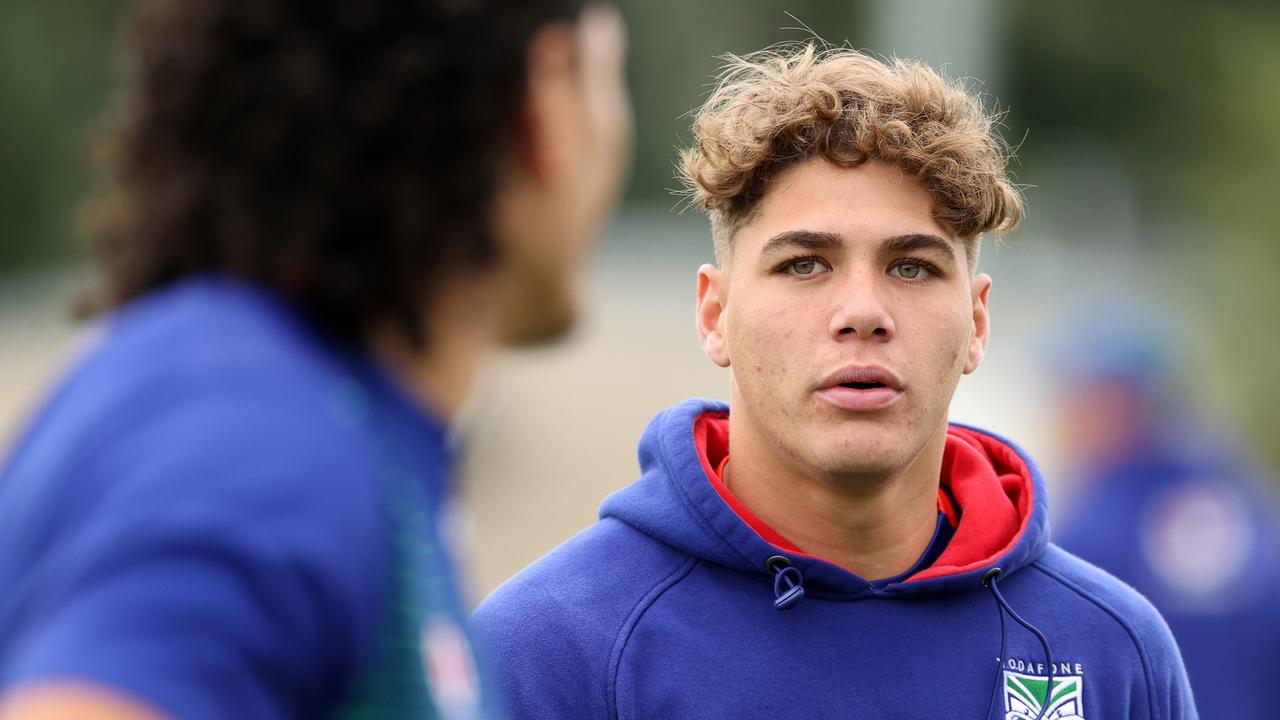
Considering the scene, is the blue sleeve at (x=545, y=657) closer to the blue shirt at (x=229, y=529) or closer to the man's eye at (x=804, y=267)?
the man's eye at (x=804, y=267)

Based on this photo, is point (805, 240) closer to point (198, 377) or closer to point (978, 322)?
point (978, 322)

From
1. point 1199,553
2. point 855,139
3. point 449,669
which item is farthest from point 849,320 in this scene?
point 1199,553

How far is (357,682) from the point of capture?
1.76m

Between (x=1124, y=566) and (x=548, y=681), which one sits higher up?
(x=548, y=681)

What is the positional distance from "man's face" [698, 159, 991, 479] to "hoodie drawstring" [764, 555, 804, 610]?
0.18 metres

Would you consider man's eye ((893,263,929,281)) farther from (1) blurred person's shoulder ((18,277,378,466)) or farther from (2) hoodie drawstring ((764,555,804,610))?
(1) blurred person's shoulder ((18,277,378,466))

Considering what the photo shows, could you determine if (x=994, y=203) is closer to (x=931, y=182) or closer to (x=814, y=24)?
(x=931, y=182)

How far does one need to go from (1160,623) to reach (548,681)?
4.00 feet

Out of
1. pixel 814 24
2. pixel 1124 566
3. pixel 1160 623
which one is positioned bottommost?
pixel 1124 566

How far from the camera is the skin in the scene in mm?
3182

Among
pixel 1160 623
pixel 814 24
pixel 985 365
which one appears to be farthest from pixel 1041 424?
pixel 814 24

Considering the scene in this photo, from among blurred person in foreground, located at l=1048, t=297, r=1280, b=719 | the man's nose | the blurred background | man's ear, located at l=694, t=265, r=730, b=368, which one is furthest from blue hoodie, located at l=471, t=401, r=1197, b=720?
blurred person in foreground, located at l=1048, t=297, r=1280, b=719

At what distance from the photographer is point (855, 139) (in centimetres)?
326

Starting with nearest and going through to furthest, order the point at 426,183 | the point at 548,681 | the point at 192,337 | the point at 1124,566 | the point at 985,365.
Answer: the point at 192,337
the point at 426,183
the point at 548,681
the point at 1124,566
the point at 985,365
